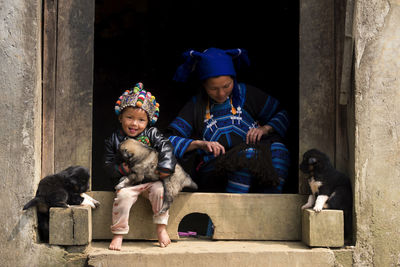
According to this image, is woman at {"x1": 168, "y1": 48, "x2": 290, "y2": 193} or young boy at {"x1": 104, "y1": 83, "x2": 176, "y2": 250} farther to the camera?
woman at {"x1": 168, "y1": 48, "x2": 290, "y2": 193}

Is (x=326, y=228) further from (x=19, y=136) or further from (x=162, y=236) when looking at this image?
(x=19, y=136)

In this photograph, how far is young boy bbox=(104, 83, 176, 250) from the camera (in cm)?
461

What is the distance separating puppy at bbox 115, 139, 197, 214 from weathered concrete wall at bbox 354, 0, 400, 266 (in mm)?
1320

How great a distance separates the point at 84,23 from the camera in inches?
189

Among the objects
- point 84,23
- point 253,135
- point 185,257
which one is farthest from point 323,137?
point 84,23

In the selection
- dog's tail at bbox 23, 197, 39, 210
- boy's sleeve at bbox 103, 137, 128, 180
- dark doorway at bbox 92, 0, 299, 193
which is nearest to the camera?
dog's tail at bbox 23, 197, 39, 210

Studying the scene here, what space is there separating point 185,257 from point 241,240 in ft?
1.91

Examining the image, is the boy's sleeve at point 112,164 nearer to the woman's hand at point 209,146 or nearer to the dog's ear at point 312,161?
the woman's hand at point 209,146

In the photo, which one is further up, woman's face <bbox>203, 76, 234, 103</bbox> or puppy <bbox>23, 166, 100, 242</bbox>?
woman's face <bbox>203, 76, 234, 103</bbox>

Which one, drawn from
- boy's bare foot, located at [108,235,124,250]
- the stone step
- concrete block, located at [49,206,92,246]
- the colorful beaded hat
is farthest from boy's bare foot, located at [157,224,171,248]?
the colorful beaded hat

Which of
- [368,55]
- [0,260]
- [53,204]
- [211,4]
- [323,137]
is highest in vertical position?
[211,4]

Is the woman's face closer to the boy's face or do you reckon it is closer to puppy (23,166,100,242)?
the boy's face

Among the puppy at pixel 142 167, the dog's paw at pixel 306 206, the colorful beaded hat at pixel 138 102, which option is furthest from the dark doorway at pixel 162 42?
the puppy at pixel 142 167

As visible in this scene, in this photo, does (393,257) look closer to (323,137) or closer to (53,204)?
(323,137)
